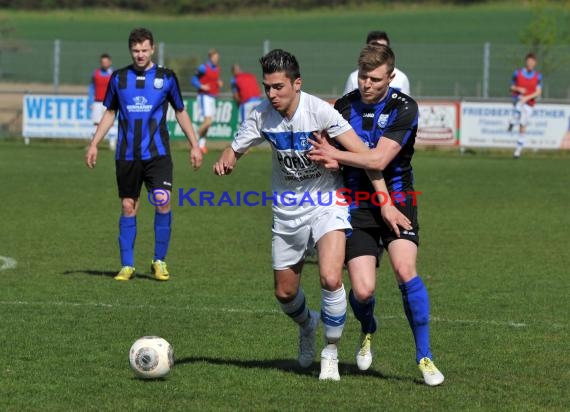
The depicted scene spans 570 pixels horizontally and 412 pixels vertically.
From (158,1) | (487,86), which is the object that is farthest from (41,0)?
(487,86)

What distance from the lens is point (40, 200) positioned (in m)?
15.7

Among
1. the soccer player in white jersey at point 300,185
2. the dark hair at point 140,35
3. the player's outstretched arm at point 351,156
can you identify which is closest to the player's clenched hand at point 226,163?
the soccer player in white jersey at point 300,185

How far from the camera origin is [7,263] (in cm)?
1062

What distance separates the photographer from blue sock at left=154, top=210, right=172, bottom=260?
32.9ft

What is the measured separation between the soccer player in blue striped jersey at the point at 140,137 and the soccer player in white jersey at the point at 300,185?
349cm

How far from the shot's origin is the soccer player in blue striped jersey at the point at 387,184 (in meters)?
6.19

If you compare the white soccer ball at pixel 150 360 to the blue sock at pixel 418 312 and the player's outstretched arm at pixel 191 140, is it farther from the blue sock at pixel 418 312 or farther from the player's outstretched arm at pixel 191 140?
the player's outstretched arm at pixel 191 140

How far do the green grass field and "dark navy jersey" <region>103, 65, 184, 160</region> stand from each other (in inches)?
45.4

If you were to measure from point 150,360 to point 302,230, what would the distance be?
111cm

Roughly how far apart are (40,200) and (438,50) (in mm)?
16202

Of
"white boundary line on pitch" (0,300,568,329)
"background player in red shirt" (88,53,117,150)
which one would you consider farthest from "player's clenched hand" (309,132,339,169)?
"background player in red shirt" (88,53,117,150)

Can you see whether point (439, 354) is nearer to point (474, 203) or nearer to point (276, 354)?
point (276, 354)

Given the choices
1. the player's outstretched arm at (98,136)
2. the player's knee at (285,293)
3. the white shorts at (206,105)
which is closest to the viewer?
the player's knee at (285,293)

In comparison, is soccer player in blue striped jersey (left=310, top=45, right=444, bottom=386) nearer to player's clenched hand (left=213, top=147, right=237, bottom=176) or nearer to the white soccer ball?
player's clenched hand (left=213, top=147, right=237, bottom=176)
